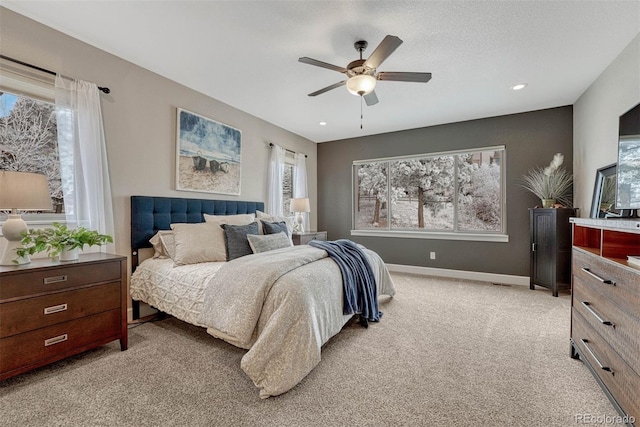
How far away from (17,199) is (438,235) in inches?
203

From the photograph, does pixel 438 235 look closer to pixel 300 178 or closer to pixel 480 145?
pixel 480 145

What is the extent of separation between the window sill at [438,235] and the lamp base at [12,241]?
4.74m

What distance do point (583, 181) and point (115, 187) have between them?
5487mm

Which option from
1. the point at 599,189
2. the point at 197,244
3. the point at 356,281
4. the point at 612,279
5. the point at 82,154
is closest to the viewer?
the point at 612,279

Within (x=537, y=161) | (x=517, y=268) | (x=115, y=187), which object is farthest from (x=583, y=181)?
(x=115, y=187)

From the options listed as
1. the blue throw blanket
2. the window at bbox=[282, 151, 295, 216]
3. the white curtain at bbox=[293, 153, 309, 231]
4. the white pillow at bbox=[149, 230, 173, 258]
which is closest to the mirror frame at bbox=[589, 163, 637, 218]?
the blue throw blanket

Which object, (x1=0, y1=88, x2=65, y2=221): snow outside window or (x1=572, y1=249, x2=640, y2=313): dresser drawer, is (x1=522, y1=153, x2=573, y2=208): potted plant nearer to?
(x1=572, y1=249, x2=640, y2=313): dresser drawer

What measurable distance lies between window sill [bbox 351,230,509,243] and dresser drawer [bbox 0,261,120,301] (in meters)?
4.26

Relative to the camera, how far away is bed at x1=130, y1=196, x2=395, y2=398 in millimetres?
1777

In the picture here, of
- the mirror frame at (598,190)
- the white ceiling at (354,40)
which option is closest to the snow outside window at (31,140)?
the white ceiling at (354,40)

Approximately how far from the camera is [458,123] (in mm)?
4730

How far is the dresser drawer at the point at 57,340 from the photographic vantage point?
5.71 feet

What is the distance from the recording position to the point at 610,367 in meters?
1.54

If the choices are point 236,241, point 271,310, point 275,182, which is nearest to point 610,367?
point 271,310
